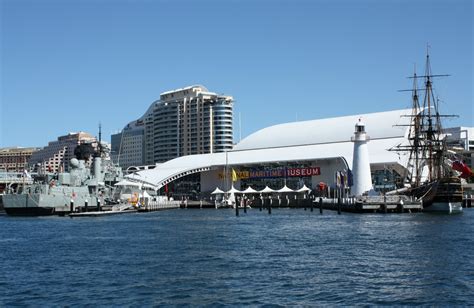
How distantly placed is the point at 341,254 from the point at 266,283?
38.5 feet

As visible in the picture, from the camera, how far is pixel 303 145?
511 ft

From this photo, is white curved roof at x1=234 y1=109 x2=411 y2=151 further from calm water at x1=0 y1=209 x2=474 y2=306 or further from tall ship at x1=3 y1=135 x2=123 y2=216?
calm water at x1=0 y1=209 x2=474 y2=306

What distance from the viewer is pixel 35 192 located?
333 feet

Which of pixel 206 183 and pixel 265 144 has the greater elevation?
pixel 265 144

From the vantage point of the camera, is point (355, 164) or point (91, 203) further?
point (91, 203)

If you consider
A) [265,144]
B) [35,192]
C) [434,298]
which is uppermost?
[265,144]

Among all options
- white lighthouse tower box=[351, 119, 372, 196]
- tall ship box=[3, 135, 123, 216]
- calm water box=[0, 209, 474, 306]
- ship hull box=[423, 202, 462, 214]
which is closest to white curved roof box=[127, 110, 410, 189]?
tall ship box=[3, 135, 123, 216]

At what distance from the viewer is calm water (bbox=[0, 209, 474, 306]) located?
29.0 m

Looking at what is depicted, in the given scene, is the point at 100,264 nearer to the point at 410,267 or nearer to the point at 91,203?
the point at 410,267

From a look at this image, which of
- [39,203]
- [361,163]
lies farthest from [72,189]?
[361,163]

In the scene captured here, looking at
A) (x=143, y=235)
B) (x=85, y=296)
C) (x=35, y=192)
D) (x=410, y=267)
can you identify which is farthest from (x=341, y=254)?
(x=35, y=192)

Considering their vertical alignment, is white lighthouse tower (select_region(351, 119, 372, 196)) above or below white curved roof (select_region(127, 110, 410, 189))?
below

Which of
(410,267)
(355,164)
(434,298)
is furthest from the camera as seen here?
(355,164)

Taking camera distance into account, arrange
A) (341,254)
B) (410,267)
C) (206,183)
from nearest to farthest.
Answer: (410,267), (341,254), (206,183)
